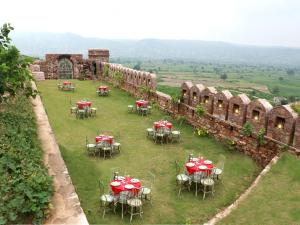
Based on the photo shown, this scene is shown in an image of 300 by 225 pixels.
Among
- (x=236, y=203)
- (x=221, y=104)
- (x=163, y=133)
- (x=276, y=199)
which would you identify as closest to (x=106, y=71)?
(x=163, y=133)

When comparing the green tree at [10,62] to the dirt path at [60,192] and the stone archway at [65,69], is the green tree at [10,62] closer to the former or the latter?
the dirt path at [60,192]

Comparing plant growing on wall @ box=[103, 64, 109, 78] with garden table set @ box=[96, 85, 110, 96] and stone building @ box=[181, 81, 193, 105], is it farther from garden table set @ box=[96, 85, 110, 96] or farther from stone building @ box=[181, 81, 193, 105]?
stone building @ box=[181, 81, 193, 105]

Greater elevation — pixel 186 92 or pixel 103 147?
pixel 186 92

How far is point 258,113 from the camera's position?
12711 millimetres

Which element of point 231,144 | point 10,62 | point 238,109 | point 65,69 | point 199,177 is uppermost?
point 10,62

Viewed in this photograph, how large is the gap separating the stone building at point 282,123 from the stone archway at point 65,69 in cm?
2124

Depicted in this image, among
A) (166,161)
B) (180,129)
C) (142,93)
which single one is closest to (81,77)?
(142,93)

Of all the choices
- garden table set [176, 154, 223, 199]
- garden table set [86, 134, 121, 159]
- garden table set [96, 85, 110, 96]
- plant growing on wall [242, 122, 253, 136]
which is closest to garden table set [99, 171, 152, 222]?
garden table set [176, 154, 223, 199]

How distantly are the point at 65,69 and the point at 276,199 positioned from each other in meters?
23.8

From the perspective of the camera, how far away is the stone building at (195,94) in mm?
15838

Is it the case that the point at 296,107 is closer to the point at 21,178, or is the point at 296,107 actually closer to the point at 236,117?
the point at 236,117

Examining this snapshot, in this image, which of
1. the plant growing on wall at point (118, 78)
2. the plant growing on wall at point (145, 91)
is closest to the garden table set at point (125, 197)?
the plant growing on wall at point (145, 91)

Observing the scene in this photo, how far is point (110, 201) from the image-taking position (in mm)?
9328

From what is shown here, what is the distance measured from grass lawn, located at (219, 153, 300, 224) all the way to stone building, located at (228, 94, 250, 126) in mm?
2433
